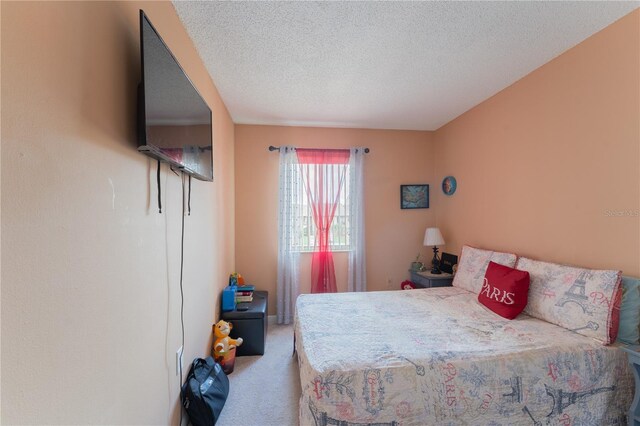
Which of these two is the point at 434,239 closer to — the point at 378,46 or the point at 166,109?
the point at 378,46

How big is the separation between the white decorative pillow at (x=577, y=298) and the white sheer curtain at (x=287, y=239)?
2.41 meters

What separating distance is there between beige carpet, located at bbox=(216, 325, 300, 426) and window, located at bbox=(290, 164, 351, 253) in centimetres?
130

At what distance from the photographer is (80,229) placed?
80cm

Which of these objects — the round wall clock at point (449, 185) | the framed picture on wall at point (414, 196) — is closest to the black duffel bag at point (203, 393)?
the framed picture on wall at point (414, 196)

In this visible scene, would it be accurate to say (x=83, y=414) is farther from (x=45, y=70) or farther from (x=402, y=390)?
(x=402, y=390)

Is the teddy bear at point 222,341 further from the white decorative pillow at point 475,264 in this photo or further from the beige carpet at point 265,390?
the white decorative pillow at point 475,264

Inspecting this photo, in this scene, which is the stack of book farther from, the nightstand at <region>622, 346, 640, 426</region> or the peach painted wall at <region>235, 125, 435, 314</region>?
the nightstand at <region>622, 346, 640, 426</region>

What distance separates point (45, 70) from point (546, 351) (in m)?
2.46

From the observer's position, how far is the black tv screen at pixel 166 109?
1002mm

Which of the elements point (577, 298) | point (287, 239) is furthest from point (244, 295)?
point (577, 298)

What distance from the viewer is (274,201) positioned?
3535 millimetres

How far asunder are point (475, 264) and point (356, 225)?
4.84ft

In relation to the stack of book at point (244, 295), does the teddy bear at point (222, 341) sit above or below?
below

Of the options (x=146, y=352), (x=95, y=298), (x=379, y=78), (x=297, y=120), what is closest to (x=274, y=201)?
(x=297, y=120)
